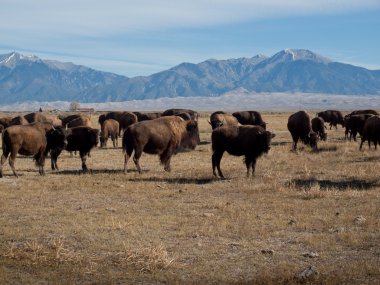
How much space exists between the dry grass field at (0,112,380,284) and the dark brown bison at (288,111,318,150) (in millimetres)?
9296

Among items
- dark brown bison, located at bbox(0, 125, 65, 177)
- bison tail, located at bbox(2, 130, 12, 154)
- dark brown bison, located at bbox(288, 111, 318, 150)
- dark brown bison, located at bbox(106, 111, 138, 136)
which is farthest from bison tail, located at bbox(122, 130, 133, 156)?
dark brown bison, located at bbox(106, 111, 138, 136)

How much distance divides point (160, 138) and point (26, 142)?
16.3ft

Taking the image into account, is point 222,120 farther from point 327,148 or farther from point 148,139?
point 148,139

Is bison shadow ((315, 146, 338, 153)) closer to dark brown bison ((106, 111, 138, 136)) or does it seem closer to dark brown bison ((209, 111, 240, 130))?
dark brown bison ((209, 111, 240, 130))

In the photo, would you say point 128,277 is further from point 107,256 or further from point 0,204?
point 0,204

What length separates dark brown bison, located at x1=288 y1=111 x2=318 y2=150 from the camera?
29109mm

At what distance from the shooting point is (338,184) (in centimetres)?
1717

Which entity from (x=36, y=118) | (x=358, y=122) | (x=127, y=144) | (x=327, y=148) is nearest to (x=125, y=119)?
(x=36, y=118)

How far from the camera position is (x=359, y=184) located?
670 inches

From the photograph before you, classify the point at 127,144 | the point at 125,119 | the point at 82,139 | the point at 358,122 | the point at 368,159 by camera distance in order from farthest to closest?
the point at 125,119 → the point at 358,122 → the point at 368,159 → the point at 82,139 → the point at 127,144

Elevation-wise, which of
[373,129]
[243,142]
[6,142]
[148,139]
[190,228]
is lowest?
[190,228]

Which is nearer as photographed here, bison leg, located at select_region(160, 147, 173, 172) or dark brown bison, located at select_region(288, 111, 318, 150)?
bison leg, located at select_region(160, 147, 173, 172)

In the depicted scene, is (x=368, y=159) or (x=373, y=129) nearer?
(x=368, y=159)

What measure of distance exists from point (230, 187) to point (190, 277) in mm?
8746
